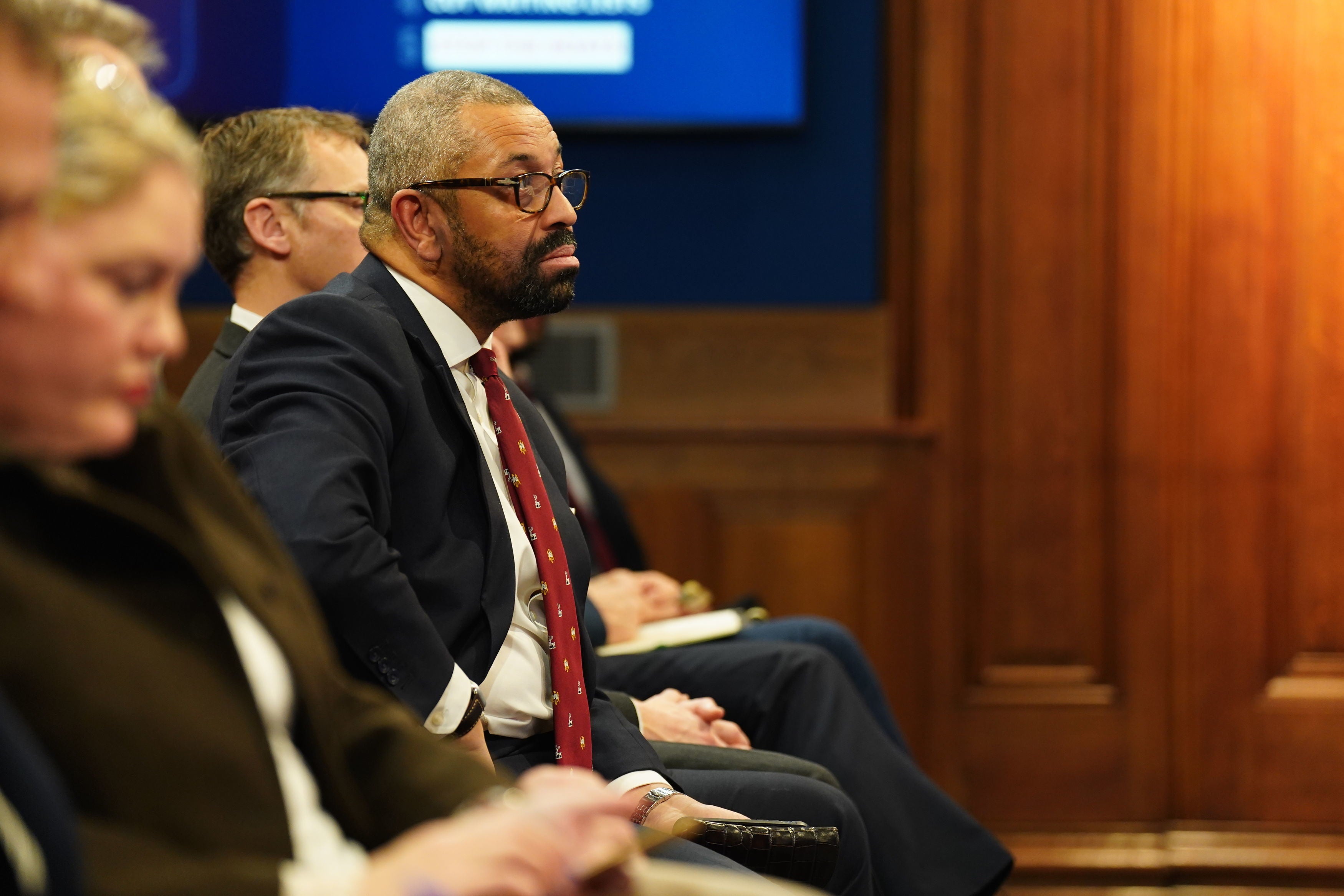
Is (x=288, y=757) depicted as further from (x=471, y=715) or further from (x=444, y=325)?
(x=444, y=325)

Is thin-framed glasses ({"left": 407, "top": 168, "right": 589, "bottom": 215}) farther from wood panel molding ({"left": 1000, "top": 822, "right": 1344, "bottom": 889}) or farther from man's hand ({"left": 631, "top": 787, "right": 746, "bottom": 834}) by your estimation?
wood panel molding ({"left": 1000, "top": 822, "right": 1344, "bottom": 889})

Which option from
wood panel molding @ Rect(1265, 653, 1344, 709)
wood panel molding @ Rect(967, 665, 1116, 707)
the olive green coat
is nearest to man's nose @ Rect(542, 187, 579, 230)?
the olive green coat

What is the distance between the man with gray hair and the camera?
1455mm

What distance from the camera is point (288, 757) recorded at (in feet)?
3.22

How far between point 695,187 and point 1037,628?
1.37m

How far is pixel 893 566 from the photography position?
346 cm

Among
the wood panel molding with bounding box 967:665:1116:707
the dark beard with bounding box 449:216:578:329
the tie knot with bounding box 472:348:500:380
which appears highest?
the dark beard with bounding box 449:216:578:329

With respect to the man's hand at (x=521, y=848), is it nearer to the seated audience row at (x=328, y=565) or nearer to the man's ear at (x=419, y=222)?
the seated audience row at (x=328, y=565)

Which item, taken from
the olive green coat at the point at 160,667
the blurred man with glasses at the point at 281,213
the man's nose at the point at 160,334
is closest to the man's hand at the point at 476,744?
the olive green coat at the point at 160,667

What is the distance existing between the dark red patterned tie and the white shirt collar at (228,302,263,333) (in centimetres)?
43

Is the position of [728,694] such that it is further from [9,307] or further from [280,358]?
[9,307]

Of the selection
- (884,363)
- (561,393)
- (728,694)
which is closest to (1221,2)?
(884,363)

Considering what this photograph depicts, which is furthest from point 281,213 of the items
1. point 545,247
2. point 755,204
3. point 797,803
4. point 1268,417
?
point 1268,417

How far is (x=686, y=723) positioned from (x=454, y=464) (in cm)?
64
